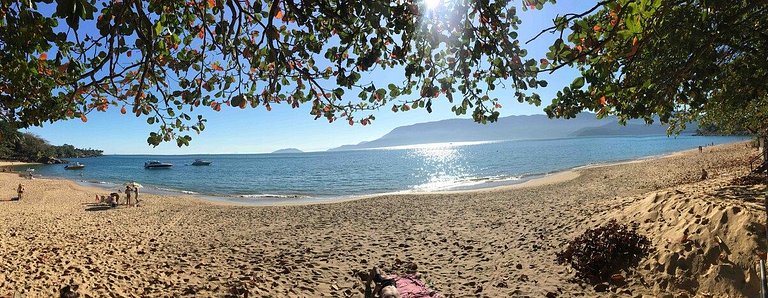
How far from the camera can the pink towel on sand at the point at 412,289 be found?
21.7 ft

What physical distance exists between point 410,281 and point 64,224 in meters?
18.2

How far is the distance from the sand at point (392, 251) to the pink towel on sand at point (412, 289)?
5.15ft

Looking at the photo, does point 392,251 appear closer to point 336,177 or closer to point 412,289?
point 412,289

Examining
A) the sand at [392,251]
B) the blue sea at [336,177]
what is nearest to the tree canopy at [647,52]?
the sand at [392,251]

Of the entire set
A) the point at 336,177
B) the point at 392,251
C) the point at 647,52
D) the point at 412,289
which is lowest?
the point at 336,177

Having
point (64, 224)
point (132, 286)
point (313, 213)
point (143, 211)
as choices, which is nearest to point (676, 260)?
point (132, 286)

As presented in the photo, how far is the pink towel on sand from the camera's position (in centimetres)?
662

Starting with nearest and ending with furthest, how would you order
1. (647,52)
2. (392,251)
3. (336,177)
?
(647,52)
(392,251)
(336,177)

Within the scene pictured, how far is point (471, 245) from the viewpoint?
38.6ft

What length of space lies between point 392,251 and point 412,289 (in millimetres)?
5012

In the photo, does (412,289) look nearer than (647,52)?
No

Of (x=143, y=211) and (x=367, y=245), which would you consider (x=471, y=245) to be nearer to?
(x=367, y=245)

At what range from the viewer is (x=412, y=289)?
681cm

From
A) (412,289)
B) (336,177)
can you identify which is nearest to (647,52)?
(412,289)
